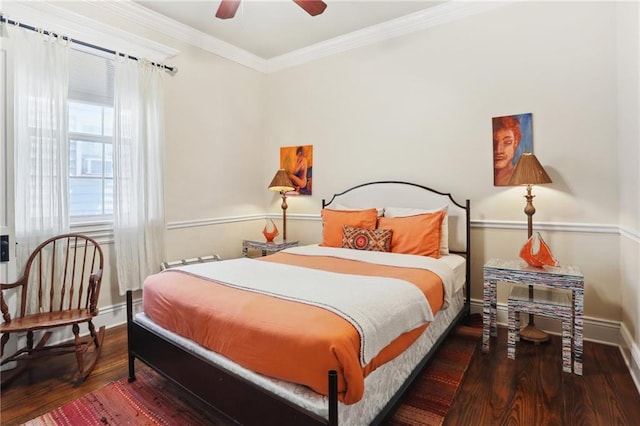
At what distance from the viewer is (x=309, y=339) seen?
1353mm

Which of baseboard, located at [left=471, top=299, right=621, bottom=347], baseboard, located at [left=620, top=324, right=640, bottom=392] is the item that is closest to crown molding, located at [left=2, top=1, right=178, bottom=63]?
baseboard, located at [left=471, top=299, right=621, bottom=347]

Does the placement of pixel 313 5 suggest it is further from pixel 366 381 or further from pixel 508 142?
pixel 366 381

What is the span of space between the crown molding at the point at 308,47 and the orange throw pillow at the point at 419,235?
193 centimetres

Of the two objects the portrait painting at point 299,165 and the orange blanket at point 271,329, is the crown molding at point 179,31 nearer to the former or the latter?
the portrait painting at point 299,165

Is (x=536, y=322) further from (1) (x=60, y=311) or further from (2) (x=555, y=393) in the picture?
(1) (x=60, y=311)

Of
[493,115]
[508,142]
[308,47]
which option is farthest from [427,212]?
[308,47]

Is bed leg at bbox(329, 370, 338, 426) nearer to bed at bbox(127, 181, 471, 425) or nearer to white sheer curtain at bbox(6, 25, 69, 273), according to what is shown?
bed at bbox(127, 181, 471, 425)

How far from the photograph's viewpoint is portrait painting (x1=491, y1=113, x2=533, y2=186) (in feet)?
9.61

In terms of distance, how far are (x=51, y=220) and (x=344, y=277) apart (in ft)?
7.59

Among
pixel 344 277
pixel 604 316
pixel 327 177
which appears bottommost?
pixel 604 316

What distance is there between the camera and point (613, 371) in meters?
2.24

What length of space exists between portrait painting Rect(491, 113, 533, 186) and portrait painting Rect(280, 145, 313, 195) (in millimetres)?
2099

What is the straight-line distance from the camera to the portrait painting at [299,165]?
4.32 metres

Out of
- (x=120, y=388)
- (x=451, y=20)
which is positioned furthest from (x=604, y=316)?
(x=120, y=388)
